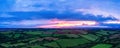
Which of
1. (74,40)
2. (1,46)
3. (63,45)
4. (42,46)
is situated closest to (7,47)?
(1,46)

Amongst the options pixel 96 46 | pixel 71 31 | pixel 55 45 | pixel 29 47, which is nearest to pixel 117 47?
pixel 96 46

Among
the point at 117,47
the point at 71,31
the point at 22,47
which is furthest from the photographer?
the point at 71,31

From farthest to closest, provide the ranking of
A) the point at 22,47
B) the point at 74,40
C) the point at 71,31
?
the point at 71,31 < the point at 74,40 < the point at 22,47

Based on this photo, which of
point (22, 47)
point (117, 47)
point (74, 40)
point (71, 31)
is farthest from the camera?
point (71, 31)

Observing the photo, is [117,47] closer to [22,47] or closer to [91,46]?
[91,46]

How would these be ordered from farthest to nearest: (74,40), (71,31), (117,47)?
(71,31), (74,40), (117,47)

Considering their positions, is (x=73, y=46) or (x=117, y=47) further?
(x=73, y=46)

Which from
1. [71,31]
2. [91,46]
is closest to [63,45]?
[91,46]

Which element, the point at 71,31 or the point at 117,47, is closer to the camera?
the point at 117,47

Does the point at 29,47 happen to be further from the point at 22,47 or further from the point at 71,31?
the point at 71,31
